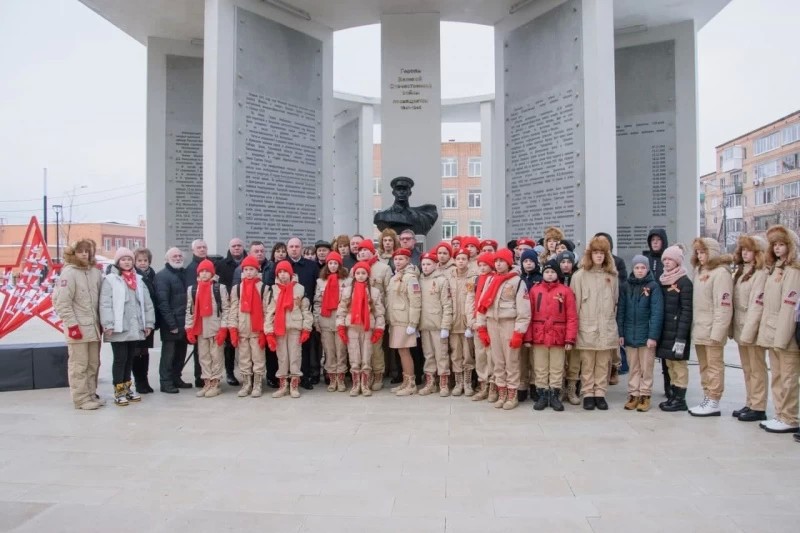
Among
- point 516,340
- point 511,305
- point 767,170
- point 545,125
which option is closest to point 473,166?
point 767,170

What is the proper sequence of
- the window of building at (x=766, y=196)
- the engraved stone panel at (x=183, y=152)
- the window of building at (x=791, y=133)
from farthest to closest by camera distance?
the window of building at (x=766, y=196)
the window of building at (x=791, y=133)
the engraved stone panel at (x=183, y=152)

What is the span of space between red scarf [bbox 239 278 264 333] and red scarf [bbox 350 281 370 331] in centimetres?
104

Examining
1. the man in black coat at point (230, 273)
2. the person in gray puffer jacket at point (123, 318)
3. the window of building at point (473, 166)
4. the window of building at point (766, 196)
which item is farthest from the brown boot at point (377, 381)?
the window of building at point (766, 196)

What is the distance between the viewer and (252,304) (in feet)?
21.1

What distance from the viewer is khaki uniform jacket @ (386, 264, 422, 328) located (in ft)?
20.9

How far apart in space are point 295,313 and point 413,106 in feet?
15.2

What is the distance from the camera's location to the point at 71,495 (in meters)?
3.60

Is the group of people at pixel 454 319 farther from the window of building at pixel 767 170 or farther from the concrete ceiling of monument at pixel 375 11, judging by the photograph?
the window of building at pixel 767 170

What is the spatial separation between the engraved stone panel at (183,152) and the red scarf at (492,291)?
6.55 m

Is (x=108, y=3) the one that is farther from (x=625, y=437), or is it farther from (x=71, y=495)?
(x=625, y=437)

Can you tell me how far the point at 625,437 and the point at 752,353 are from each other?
1.57 m

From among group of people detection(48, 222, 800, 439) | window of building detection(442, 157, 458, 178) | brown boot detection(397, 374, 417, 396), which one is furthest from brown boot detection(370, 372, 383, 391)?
window of building detection(442, 157, 458, 178)

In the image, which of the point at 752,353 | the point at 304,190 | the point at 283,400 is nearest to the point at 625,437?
the point at 752,353

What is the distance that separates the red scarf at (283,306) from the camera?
6316 mm
